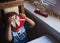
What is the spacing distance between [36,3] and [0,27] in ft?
1.40

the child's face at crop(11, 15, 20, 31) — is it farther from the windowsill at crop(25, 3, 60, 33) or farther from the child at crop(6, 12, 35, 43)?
the windowsill at crop(25, 3, 60, 33)

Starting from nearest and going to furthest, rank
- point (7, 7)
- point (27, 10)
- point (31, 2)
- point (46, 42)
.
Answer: point (46, 42) → point (7, 7) → point (27, 10) → point (31, 2)

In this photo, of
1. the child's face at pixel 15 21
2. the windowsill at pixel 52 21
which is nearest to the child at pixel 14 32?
the child's face at pixel 15 21

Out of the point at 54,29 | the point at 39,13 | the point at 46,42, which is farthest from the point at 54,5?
the point at 46,42

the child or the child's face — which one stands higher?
the child's face

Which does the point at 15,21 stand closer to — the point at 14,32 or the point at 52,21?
the point at 14,32

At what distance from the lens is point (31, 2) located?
4.58ft

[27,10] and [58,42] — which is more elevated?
[27,10]

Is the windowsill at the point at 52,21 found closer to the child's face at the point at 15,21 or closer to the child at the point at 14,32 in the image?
the child at the point at 14,32

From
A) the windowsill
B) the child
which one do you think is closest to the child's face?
the child

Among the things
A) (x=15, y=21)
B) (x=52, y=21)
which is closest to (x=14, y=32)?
(x=15, y=21)

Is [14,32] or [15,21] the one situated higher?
[15,21]

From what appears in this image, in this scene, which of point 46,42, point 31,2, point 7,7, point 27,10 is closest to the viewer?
point 46,42

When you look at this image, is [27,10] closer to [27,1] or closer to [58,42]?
[27,1]
